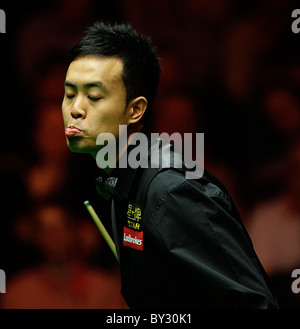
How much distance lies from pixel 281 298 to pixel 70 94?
55.5 inches

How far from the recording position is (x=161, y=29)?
7.45 feet

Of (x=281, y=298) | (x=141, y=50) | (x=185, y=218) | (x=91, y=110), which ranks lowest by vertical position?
(x=281, y=298)

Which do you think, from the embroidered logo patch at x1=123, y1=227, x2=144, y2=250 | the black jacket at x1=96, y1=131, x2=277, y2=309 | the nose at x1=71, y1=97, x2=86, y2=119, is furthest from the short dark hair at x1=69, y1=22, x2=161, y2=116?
the embroidered logo patch at x1=123, y1=227, x2=144, y2=250

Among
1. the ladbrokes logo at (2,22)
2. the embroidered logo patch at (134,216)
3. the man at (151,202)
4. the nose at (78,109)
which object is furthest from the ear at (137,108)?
the ladbrokes logo at (2,22)

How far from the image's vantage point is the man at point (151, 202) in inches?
50.2

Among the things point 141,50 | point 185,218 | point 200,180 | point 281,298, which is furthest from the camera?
point 281,298

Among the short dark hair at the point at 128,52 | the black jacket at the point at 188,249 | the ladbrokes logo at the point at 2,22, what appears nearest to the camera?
the black jacket at the point at 188,249

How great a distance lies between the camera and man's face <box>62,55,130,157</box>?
1.44 metres

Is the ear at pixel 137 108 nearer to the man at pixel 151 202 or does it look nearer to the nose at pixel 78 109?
the man at pixel 151 202

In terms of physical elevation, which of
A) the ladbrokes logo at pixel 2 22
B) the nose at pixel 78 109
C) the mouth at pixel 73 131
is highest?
the ladbrokes logo at pixel 2 22

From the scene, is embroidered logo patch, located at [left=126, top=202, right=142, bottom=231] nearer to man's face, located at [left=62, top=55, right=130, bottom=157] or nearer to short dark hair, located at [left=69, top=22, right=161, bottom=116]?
man's face, located at [left=62, top=55, right=130, bottom=157]

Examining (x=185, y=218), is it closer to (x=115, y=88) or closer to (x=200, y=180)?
(x=200, y=180)

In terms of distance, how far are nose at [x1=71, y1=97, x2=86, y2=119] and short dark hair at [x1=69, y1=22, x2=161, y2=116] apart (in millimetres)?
140
